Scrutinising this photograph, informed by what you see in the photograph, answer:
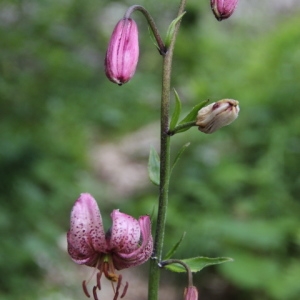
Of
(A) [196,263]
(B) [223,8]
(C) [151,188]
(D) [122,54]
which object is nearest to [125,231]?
(A) [196,263]

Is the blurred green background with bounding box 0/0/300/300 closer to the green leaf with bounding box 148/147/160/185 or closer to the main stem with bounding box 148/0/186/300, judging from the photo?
the green leaf with bounding box 148/147/160/185

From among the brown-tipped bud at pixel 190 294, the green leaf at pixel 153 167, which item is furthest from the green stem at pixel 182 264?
the green leaf at pixel 153 167

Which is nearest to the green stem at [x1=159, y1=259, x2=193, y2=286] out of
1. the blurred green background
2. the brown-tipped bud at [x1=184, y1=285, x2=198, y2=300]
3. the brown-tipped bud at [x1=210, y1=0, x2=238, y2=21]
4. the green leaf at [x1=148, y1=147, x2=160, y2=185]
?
the brown-tipped bud at [x1=184, y1=285, x2=198, y2=300]

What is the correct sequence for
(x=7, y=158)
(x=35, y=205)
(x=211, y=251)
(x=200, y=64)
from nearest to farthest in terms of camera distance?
(x=7, y=158) < (x=35, y=205) < (x=211, y=251) < (x=200, y=64)

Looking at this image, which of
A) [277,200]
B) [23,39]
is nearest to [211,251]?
[277,200]

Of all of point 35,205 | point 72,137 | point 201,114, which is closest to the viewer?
point 201,114

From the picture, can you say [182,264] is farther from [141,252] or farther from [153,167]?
[153,167]

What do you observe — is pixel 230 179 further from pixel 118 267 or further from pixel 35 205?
pixel 118 267
